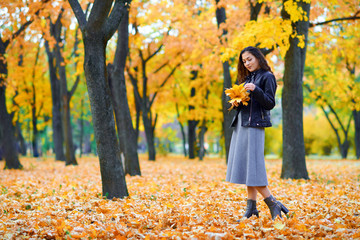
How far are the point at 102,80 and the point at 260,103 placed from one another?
2.94 m

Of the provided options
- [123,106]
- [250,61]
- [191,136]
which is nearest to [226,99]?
[123,106]

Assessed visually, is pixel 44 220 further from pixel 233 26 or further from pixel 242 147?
pixel 233 26

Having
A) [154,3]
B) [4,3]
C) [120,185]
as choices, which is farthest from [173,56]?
[120,185]

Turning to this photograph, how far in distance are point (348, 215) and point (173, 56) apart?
17.1m

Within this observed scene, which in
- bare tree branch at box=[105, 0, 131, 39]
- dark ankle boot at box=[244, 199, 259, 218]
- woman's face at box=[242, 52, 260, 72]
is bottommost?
dark ankle boot at box=[244, 199, 259, 218]

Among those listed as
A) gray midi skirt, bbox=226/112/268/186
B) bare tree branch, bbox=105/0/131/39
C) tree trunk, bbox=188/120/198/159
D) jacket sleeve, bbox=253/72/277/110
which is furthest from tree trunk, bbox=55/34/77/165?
jacket sleeve, bbox=253/72/277/110

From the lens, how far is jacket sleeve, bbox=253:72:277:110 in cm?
357

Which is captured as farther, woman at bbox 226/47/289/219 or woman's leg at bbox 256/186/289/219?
woman's leg at bbox 256/186/289/219

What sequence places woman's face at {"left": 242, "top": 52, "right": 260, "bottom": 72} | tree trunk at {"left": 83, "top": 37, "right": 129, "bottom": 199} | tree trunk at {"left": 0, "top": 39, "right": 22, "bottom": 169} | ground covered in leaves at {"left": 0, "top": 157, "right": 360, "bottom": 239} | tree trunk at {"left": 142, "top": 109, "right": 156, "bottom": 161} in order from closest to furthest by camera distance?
ground covered in leaves at {"left": 0, "top": 157, "right": 360, "bottom": 239}
woman's face at {"left": 242, "top": 52, "right": 260, "bottom": 72}
tree trunk at {"left": 83, "top": 37, "right": 129, "bottom": 199}
tree trunk at {"left": 0, "top": 39, "right": 22, "bottom": 169}
tree trunk at {"left": 142, "top": 109, "right": 156, "bottom": 161}

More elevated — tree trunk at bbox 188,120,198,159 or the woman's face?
the woman's face

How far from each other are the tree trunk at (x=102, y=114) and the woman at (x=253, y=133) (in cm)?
245

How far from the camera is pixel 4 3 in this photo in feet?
28.5

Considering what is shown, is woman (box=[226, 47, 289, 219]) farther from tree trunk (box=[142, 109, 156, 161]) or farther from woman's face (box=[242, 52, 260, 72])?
tree trunk (box=[142, 109, 156, 161])

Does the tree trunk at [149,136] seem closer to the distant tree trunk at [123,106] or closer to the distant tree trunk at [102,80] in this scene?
the distant tree trunk at [123,106]
